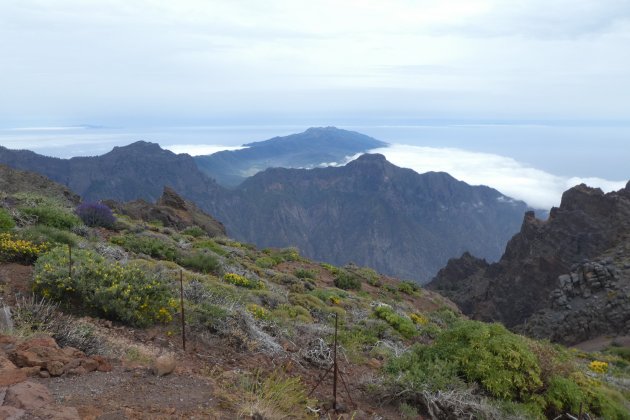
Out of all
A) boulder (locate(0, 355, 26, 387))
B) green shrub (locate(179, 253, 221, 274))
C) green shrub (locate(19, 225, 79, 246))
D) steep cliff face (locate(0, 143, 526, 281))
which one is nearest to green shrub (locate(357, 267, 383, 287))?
green shrub (locate(179, 253, 221, 274))

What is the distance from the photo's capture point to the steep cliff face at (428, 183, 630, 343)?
28391mm

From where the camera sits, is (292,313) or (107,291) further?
(292,313)

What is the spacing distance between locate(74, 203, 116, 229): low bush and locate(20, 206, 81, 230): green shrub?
272cm

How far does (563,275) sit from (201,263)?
30507 mm

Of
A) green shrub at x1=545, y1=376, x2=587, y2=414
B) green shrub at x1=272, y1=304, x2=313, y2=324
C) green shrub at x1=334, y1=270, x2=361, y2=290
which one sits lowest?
green shrub at x1=334, y1=270, x2=361, y2=290

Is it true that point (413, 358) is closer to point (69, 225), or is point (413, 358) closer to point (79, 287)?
point (79, 287)

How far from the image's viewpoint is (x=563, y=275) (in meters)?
34.3

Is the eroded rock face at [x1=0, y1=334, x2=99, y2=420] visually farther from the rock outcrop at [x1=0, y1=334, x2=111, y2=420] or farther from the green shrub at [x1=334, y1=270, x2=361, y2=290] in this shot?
the green shrub at [x1=334, y1=270, x2=361, y2=290]

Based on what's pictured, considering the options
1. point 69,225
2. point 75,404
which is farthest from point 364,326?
point 69,225

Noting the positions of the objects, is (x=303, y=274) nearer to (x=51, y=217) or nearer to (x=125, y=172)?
(x=51, y=217)

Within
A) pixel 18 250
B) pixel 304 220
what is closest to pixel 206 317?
pixel 18 250

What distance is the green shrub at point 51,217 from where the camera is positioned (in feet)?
39.8

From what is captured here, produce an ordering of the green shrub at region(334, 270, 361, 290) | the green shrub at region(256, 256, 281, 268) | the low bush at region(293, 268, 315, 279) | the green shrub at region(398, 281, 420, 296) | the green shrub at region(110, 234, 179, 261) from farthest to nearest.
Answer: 1. the green shrub at region(398, 281, 420, 296)
2. the green shrub at region(334, 270, 361, 290)
3. the green shrub at region(256, 256, 281, 268)
4. the low bush at region(293, 268, 315, 279)
5. the green shrub at region(110, 234, 179, 261)

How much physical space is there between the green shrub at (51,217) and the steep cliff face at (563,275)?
27.2 m
